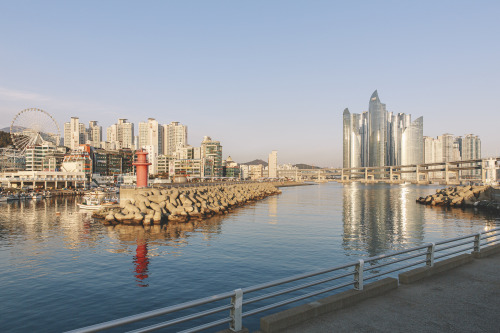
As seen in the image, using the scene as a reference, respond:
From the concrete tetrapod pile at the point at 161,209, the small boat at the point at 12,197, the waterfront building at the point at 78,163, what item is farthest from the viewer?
the waterfront building at the point at 78,163

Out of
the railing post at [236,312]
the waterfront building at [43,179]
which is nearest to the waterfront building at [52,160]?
the waterfront building at [43,179]

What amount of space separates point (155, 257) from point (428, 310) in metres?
20.0

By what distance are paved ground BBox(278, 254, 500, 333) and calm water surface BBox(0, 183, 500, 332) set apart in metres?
6.80

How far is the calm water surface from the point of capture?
15.5 m

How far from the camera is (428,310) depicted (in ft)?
26.3

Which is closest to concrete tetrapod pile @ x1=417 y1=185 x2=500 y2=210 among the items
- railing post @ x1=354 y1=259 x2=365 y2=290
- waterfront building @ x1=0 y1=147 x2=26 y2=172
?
railing post @ x1=354 y1=259 x2=365 y2=290

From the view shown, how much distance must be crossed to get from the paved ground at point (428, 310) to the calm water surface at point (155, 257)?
6798mm

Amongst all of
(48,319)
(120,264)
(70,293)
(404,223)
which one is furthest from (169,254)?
(404,223)

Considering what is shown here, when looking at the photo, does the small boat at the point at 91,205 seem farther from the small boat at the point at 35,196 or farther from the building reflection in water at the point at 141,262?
the small boat at the point at 35,196

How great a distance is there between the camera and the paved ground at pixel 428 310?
7.07 metres

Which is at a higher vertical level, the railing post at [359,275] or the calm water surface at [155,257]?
the railing post at [359,275]

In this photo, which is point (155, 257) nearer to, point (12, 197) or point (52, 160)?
point (12, 197)

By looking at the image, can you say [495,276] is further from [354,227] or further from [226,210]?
[226,210]

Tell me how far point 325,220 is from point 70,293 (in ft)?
111
